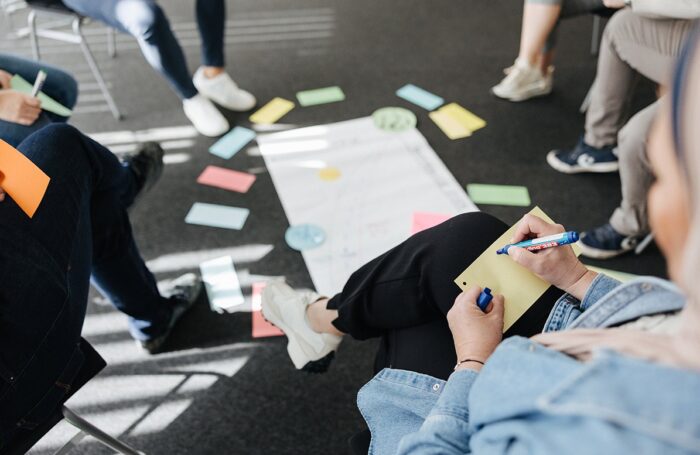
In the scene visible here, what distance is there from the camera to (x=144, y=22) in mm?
1716

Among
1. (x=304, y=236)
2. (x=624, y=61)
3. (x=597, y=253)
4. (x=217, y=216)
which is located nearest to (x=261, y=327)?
(x=304, y=236)

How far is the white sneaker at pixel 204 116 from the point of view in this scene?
2.00 meters

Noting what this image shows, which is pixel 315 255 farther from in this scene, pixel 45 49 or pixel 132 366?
pixel 45 49

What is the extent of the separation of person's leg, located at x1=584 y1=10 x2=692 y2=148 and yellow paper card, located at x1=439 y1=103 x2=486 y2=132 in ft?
1.37

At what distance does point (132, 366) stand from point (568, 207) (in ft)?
4.77

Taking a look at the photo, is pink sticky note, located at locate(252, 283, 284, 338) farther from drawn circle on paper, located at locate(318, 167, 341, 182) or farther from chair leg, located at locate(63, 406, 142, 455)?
drawn circle on paper, located at locate(318, 167, 341, 182)

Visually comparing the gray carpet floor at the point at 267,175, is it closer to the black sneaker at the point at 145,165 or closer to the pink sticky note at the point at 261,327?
the pink sticky note at the point at 261,327

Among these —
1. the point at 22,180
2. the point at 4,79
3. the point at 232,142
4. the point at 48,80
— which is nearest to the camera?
the point at 22,180

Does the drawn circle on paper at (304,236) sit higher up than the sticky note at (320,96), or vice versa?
the sticky note at (320,96)

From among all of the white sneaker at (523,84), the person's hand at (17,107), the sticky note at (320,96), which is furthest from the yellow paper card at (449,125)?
the person's hand at (17,107)

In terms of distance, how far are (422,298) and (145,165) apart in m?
0.99

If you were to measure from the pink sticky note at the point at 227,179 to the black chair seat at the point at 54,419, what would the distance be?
987 mm

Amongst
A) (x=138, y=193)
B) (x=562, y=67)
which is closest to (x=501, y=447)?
(x=138, y=193)

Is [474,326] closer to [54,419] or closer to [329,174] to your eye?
[54,419]
